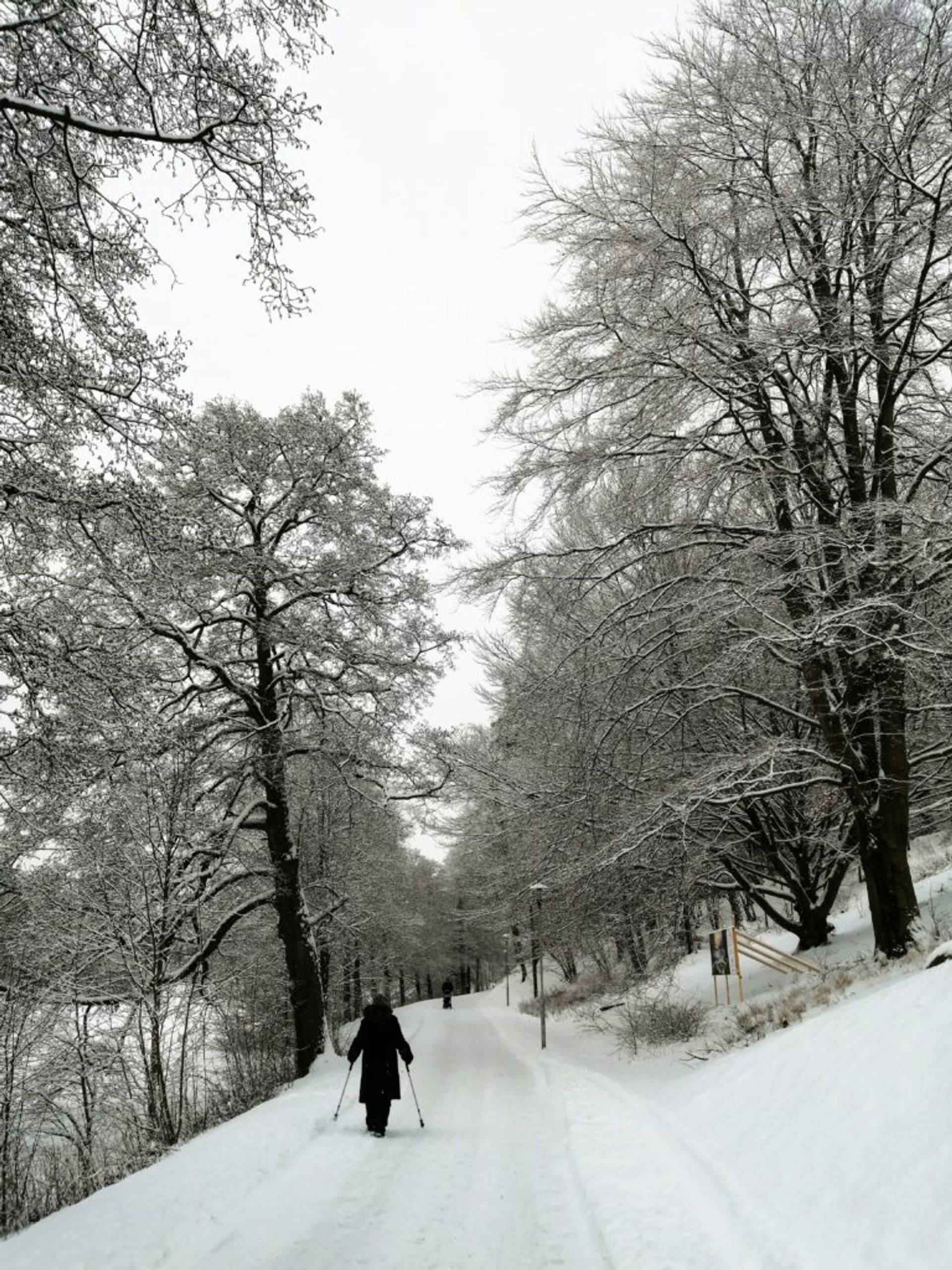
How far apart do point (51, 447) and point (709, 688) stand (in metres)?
7.65

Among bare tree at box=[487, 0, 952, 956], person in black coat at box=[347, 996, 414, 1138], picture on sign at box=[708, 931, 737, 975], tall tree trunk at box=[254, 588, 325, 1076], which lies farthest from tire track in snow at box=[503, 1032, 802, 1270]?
tall tree trunk at box=[254, 588, 325, 1076]

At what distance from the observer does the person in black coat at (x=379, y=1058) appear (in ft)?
25.5

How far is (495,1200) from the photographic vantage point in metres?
5.52

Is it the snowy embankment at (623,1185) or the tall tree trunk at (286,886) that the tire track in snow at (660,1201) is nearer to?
the snowy embankment at (623,1185)

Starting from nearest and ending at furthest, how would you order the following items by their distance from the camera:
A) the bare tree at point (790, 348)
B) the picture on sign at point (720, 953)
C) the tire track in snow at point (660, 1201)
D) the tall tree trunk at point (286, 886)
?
the tire track in snow at point (660, 1201) → the bare tree at point (790, 348) → the picture on sign at point (720, 953) → the tall tree trunk at point (286, 886)

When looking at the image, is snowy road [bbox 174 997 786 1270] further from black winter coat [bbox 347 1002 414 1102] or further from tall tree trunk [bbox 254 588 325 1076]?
tall tree trunk [bbox 254 588 325 1076]

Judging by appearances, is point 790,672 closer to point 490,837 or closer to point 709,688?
point 709,688

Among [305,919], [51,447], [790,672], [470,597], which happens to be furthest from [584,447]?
[305,919]

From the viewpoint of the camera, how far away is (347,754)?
1243 cm

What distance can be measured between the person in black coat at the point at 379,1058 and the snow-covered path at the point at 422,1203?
26cm

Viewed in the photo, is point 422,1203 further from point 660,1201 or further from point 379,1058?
point 379,1058

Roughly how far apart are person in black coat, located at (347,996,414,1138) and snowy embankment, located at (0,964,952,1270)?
0.30m

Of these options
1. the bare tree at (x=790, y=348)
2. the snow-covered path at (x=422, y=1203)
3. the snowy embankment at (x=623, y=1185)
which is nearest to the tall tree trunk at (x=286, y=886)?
the snow-covered path at (x=422, y=1203)

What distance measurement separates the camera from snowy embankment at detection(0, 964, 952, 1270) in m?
3.95
